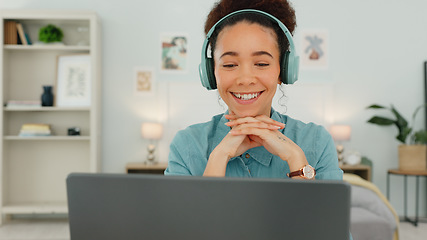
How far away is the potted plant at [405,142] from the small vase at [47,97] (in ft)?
11.1

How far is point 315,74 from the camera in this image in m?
4.87

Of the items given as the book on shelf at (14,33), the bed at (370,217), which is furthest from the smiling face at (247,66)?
the book on shelf at (14,33)

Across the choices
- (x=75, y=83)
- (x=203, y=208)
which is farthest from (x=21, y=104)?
(x=203, y=208)

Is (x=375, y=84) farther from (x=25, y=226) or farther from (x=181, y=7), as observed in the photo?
(x=25, y=226)

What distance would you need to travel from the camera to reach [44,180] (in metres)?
4.77

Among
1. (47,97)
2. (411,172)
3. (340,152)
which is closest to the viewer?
(411,172)

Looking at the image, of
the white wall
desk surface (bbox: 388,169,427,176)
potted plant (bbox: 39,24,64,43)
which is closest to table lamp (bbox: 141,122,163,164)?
the white wall

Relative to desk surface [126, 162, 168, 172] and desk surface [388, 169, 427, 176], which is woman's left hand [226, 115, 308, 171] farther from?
desk surface [388, 169, 427, 176]

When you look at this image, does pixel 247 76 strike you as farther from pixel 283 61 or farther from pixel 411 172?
pixel 411 172

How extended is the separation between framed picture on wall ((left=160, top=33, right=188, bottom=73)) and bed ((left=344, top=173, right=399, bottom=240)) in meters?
2.34

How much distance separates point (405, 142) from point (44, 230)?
3830 millimetres

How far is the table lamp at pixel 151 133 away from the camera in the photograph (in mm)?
4484

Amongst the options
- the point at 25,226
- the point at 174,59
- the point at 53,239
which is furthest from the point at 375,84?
the point at 25,226

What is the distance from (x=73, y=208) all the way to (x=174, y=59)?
4.39 metres
